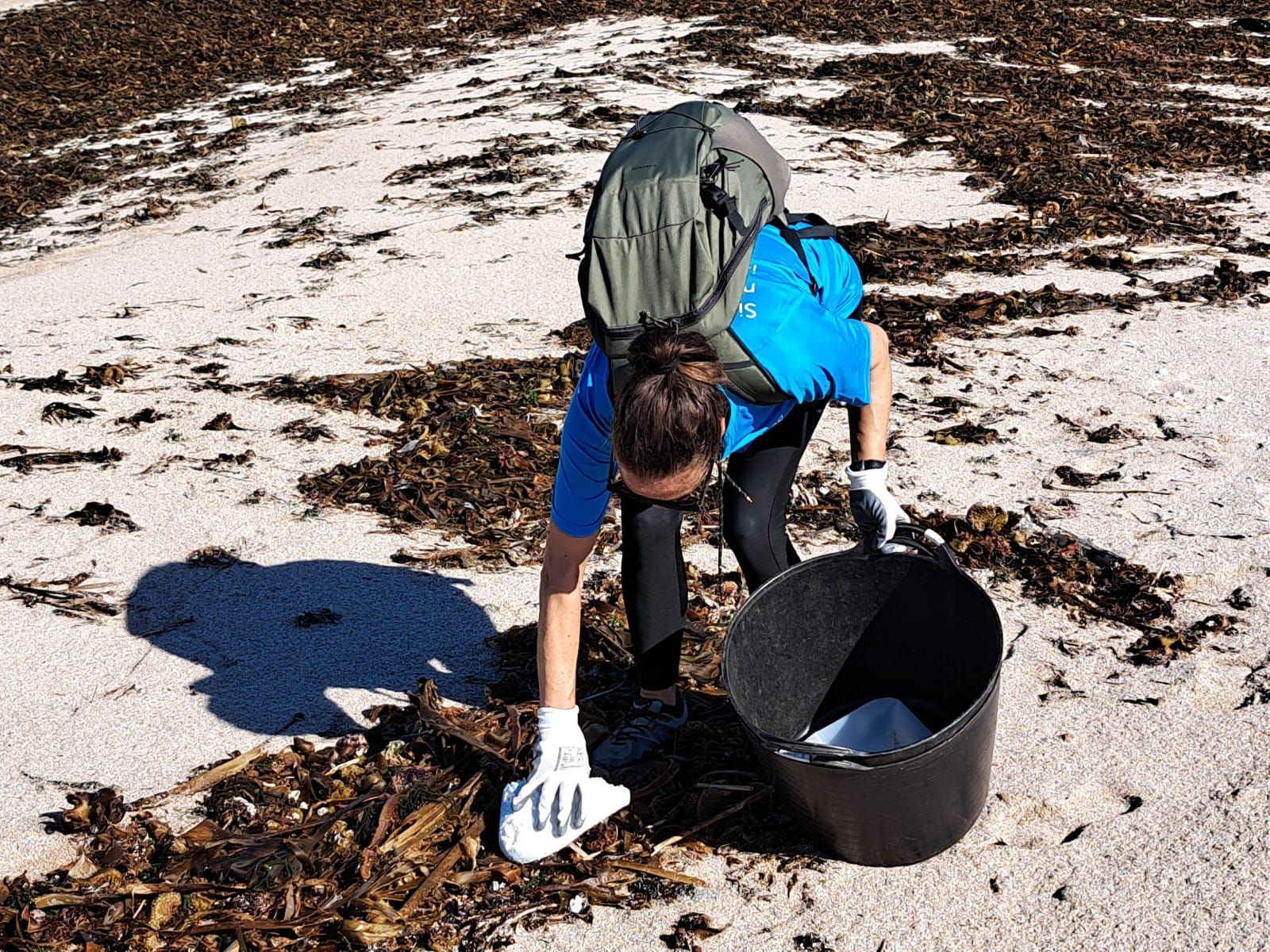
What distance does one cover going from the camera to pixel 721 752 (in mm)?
3002

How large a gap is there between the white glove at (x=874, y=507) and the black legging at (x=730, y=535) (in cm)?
16

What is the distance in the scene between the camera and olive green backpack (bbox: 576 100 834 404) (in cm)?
218

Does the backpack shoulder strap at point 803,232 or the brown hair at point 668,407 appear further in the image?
the backpack shoulder strap at point 803,232

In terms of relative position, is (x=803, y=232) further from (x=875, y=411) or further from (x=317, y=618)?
(x=317, y=618)

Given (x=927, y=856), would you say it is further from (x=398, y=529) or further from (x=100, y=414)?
(x=100, y=414)

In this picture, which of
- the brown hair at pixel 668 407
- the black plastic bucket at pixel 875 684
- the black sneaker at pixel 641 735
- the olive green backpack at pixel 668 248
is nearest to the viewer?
the brown hair at pixel 668 407

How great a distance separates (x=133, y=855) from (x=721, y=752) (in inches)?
54.7

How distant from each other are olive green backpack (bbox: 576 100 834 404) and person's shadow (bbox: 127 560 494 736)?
4.78 ft

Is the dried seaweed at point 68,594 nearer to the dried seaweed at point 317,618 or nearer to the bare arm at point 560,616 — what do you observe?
the dried seaweed at point 317,618

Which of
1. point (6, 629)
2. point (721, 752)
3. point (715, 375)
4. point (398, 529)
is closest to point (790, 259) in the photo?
Result: point (715, 375)

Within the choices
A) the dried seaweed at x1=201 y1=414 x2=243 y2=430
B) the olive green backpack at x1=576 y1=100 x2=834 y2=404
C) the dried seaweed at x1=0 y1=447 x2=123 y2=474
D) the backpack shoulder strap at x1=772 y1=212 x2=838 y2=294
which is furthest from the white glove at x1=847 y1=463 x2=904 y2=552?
the dried seaweed at x1=0 y1=447 x2=123 y2=474

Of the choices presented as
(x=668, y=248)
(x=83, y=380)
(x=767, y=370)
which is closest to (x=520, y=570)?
(x=767, y=370)

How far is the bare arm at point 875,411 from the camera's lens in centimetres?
267

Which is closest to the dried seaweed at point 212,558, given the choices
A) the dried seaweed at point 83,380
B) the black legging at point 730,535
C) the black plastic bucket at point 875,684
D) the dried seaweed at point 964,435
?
the dried seaweed at point 83,380
